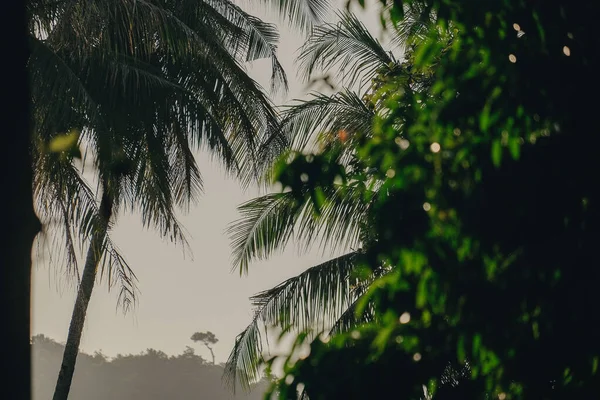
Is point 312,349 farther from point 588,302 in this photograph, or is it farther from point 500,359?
point 588,302

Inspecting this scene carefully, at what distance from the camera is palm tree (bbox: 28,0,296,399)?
7891 mm

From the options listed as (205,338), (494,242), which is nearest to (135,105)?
(494,242)

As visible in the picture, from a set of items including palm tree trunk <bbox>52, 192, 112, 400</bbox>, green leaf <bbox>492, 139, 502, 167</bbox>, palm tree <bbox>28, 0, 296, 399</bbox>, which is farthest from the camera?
palm tree trunk <bbox>52, 192, 112, 400</bbox>

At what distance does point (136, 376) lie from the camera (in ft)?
251

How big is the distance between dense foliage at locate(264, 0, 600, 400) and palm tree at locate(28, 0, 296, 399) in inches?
176

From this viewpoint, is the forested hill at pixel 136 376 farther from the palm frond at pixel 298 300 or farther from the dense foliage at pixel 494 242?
the dense foliage at pixel 494 242

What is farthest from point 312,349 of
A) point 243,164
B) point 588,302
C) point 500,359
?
point 243,164

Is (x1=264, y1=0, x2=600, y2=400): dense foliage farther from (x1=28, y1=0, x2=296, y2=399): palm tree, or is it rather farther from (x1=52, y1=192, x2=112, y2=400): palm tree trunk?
(x1=52, y1=192, x2=112, y2=400): palm tree trunk

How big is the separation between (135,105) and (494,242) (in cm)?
743

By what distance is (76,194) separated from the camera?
8.87 meters

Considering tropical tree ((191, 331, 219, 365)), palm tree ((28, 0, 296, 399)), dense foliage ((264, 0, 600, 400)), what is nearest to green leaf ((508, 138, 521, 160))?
dense foliage ((264, 0, 600, 400))

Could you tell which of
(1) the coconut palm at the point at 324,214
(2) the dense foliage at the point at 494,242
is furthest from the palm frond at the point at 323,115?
(2) the dense foliage at the point at 494,242

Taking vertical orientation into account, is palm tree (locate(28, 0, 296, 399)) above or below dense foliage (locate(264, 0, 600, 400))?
above

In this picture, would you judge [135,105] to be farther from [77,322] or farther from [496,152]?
[496,152]
